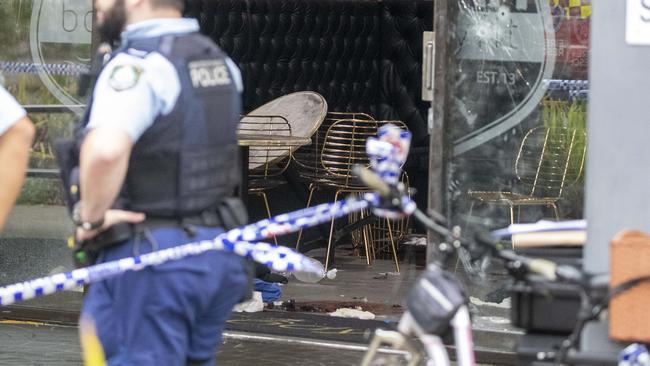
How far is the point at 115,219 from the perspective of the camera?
13.4 ft

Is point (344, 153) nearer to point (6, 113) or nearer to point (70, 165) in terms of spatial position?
point (70, 165)

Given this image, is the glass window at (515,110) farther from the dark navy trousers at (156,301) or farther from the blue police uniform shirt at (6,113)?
the blue police uniform shirt at (6,113)

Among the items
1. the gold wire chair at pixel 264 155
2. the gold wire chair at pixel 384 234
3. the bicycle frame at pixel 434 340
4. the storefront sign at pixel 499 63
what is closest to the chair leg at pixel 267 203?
the gold wire chair at pixel 264 155

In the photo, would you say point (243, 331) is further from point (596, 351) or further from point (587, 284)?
point (587, 284)

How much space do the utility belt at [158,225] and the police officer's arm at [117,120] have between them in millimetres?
32

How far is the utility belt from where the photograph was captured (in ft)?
13.5

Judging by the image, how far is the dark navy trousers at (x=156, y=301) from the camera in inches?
159

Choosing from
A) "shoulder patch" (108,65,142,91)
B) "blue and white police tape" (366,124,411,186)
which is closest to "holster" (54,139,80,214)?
"shoulder patch" (108,65,142,91)

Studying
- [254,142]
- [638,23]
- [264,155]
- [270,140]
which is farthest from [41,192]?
[638,23]

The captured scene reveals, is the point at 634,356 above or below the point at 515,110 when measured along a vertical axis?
below

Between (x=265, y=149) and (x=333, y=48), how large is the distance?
86.7 inches

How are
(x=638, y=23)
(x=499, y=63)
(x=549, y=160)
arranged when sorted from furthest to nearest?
(x=549, y=160)
(x=499, y=63)
(x=638, y=23)

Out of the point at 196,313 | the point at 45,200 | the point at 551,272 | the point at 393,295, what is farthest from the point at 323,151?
the point at 551,272

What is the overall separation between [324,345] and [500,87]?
1.73m
